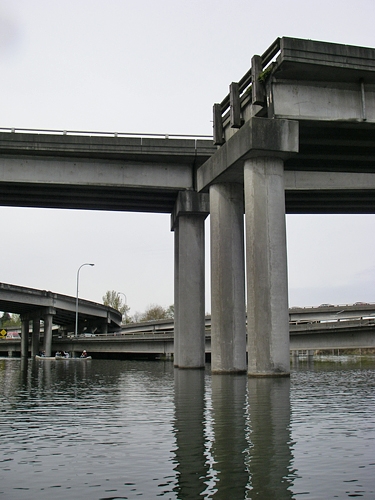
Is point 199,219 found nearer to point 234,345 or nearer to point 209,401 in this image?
point 234,345

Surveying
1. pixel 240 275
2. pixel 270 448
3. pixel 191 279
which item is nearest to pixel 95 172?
pixel 191 279

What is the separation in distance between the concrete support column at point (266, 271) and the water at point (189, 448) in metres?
7.89

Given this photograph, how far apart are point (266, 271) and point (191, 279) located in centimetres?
1358

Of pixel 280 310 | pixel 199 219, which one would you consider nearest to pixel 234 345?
pixel 280 310

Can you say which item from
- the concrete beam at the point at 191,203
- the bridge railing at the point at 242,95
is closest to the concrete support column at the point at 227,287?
the bridge railing at the point at 242,95

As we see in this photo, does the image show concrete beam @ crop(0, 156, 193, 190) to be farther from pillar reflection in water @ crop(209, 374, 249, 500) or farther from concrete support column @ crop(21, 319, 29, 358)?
concrete support column @ crop(21, 319, 29, 358)

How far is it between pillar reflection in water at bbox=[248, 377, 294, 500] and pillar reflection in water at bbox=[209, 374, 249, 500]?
13 centimetres

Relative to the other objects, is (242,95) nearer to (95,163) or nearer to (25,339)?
(95,163)

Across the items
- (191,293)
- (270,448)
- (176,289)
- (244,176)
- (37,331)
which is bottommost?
(270,448)

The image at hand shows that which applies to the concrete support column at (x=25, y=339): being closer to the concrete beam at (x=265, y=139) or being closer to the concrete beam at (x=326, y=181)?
the concrete beam at (x=326, y=181)

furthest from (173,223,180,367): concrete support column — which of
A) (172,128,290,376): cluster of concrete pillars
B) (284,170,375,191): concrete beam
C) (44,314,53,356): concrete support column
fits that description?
(44,314,53,356): concrete support column

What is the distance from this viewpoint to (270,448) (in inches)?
374

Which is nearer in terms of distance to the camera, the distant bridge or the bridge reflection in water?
the bridge reflection in water

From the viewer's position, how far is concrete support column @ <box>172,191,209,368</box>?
38812mm
